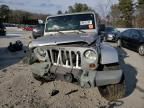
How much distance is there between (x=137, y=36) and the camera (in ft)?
52.7

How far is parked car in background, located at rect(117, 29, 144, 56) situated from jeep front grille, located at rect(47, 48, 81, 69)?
9458 millimetres

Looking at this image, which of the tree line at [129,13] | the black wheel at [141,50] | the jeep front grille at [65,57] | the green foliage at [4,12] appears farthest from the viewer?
the green foliage at [4,12]

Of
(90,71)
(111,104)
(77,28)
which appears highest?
(77,28)

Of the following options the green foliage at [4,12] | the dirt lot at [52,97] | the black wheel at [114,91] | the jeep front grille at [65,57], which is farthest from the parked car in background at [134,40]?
the green foliage at [4,12]

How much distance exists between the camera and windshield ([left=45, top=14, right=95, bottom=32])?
8.26m

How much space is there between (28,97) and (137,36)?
35.4 feet

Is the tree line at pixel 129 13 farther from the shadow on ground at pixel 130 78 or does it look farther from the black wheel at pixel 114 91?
the black wheel at pixel 114 91

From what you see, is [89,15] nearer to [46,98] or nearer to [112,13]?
[46,98]

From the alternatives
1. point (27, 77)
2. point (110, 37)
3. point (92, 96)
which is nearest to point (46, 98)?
point (92, 96)

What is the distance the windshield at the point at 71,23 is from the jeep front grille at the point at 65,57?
5.93ft

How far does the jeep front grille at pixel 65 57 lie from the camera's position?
6.29 meters

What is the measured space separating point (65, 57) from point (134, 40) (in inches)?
417

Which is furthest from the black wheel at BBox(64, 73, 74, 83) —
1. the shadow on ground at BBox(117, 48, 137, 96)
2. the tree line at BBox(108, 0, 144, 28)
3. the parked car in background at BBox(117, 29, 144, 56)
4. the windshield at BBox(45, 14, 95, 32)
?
the tree line at BBox(108, 0, 144, 28)

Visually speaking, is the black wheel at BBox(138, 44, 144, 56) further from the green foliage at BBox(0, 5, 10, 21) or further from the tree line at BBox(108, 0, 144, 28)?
the green foliage at BBox(0, 5, 10, 21)
